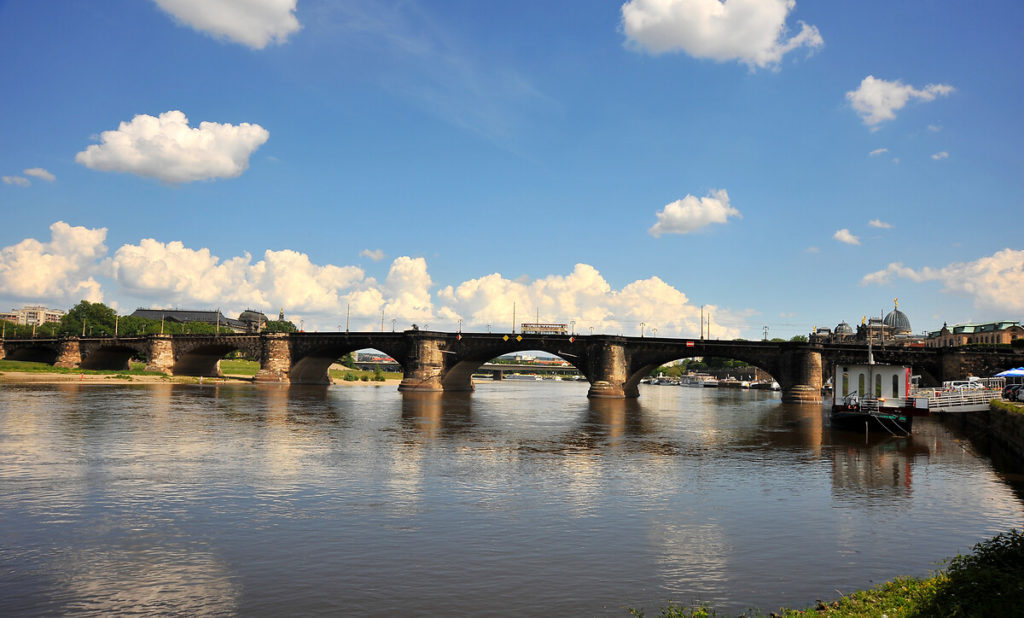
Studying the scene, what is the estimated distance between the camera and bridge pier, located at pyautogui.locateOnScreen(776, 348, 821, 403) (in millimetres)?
86250

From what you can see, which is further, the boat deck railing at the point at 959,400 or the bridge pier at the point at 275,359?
the bridge pier at the point at 275,359

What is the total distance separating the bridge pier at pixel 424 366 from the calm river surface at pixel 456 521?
5564cm

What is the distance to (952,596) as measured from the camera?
35.1 feet

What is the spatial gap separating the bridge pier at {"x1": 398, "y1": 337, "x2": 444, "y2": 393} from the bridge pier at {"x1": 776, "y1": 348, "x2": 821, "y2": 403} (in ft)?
151

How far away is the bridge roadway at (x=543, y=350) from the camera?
8631cm

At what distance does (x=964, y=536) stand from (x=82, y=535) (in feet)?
75.9

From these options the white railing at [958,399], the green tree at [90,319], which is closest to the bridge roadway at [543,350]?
the white railing at [958,399]

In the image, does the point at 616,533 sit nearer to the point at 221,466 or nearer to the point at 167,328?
the point at 221,466

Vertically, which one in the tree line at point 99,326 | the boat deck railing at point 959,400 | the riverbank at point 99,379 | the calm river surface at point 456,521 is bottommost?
the riverbank at point 99,379

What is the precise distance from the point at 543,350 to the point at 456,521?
80213mm

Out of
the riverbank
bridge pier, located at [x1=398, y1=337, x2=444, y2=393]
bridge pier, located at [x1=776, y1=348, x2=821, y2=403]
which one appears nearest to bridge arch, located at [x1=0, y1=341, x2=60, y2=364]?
the riverbank

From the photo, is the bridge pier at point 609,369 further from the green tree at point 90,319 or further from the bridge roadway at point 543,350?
the green tree at point 90,319

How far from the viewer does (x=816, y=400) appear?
86.1m

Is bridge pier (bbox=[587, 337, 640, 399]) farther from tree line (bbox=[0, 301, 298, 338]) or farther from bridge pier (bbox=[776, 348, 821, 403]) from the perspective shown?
tree line (bbox=[0, 301, 298, 338])
